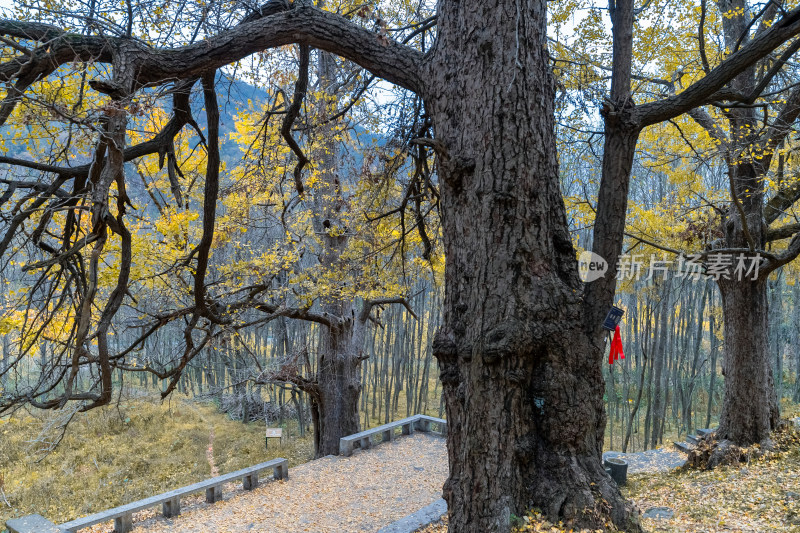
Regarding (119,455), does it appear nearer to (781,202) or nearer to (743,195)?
(743,195)

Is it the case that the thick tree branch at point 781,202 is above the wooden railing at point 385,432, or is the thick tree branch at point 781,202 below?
above

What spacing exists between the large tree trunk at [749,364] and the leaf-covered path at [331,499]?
415 cm

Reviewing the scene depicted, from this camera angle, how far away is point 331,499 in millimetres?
6625

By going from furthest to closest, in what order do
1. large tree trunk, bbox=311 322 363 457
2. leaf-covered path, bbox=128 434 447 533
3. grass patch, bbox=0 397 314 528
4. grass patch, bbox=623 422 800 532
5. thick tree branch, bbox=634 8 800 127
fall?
grass patch, bbox=0 397 314 528, large tree trunk, bbox=311 322 363 457, leaf-covered path, bbox=128 434 447 533, grass patch, bbox=623 422 800 532, thick tree branch, bbox=634 8 800 127

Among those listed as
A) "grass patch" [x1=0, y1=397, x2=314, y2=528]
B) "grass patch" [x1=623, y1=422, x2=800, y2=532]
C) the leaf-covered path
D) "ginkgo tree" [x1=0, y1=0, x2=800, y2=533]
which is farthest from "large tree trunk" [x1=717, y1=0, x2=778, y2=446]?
"grass patch" [x1=0, y1=397, x2=314, y2=528]

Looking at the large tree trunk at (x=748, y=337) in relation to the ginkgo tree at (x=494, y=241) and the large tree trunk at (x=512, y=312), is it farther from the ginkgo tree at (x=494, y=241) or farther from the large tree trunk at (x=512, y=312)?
the large tree trunk at (x=512, y=312)

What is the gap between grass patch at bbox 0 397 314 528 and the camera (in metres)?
9.48

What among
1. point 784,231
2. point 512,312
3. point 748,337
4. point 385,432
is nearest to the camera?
point 512,312

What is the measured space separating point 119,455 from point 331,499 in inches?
327

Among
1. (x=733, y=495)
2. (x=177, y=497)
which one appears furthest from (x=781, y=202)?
(x=177, y=497)

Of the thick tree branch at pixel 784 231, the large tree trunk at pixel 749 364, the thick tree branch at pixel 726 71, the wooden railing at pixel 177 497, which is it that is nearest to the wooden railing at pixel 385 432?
the wooden railing at pixel 177 497

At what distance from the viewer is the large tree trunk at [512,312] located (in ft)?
7.27

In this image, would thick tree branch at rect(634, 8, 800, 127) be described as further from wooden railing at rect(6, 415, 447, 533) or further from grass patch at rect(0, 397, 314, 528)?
grass patch at rect(0, 397, 314, 528)

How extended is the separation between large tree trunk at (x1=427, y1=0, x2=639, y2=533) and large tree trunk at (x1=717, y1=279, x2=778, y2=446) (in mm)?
4953
